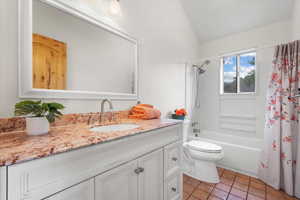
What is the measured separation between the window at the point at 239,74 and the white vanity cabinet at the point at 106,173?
2.06 meters

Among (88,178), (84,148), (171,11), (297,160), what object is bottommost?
(297,160)

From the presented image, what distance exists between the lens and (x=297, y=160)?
60.9 inches

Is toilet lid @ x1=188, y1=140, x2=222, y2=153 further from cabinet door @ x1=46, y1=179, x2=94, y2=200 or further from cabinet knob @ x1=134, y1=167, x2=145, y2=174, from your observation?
cabinet door @ x1=46, y1=179, x2=94, y2=200

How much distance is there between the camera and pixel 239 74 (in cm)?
265

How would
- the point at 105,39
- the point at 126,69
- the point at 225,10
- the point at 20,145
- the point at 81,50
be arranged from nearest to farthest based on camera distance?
1. the point at 20,145
2. the point at 81,50
3. the point at 105,39
4. the point at 126,69
5. the point at 225,10

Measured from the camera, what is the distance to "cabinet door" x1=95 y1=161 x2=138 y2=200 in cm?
70

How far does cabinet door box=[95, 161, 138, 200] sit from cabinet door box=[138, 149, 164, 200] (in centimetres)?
6

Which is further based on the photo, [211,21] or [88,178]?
[211,21]

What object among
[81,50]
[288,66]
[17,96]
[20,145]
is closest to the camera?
[20,145]

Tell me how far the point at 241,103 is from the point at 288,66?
37.4 inches

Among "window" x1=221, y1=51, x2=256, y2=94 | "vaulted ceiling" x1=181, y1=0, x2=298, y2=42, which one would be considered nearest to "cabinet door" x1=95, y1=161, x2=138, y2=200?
"window" x1=221, y1=51, x2=256, y2=94

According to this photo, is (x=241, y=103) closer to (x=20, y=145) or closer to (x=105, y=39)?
(x=105, y=39)

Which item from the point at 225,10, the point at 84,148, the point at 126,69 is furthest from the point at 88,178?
the point at 225,10

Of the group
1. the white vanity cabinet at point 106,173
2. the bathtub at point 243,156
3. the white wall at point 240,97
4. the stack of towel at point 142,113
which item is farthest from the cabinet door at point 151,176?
the white wall at point 240,97
